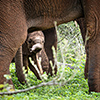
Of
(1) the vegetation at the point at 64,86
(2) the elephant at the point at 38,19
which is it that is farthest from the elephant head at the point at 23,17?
(1) the vegetation at the point at 64,86

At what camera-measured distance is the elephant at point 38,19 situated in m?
2.92

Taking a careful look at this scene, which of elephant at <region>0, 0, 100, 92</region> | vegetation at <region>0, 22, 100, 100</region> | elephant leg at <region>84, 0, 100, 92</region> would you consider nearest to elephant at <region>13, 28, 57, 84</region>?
vegetation at <region>0, 22, 100, 100</region>

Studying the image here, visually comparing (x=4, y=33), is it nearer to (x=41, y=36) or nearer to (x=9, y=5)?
(x=9, y=5)

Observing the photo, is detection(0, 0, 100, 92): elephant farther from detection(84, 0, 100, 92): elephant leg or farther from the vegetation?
the vegetation

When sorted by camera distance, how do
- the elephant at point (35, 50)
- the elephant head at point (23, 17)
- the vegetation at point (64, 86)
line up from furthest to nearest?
1. the elephant at point (35, 50)
2. the elephant head at point (23, 17)
3. the vegetation at point (64, 86)

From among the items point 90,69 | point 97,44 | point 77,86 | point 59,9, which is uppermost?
point 59,9

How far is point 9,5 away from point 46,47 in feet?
9.80

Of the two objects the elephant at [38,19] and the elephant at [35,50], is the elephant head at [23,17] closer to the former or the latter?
the elephant at [38,19]

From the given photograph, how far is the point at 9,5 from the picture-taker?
2.95m

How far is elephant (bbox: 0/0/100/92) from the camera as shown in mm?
2920

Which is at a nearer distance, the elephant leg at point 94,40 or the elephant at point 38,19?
the elephant at point 38,19

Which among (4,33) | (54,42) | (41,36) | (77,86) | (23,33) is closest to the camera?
(4,33)

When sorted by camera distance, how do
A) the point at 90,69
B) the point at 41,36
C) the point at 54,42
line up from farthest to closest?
the point at 54,42 < the point at 41,36 < the point at 90,69

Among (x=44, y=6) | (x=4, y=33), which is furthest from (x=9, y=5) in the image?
(x=44, y=6)
